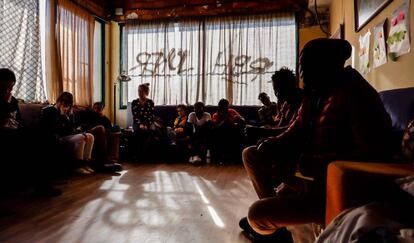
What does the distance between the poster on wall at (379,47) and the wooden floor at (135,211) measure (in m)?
1.53

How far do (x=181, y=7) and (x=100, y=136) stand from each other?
3086 mm

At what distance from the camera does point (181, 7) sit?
6.09 metres

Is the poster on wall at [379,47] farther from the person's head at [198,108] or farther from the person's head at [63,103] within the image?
the person's head at [63,103]

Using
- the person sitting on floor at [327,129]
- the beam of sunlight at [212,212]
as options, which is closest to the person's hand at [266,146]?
the person sitting on floor at [327,129]

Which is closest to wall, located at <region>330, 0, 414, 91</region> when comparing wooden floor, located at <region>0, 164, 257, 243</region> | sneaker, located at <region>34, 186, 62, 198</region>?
wooden floor, located at <region>0, 164, 257, 243</region>

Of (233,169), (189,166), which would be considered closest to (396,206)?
(233,169)

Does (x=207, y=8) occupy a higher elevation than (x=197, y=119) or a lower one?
higher

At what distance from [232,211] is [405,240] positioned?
5.75 ft

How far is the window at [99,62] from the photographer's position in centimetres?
623

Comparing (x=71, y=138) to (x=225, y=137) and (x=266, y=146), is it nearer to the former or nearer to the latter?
(x=225, y=137)

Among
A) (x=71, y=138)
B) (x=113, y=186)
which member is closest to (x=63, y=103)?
(x=71, y=138)

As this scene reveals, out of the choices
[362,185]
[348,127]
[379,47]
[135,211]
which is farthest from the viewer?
[379,47]

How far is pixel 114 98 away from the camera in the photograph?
21.0ft

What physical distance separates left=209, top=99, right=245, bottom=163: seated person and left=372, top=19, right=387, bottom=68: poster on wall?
2.48m
